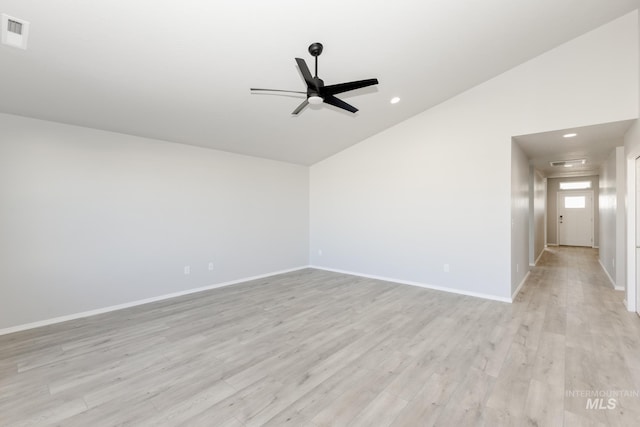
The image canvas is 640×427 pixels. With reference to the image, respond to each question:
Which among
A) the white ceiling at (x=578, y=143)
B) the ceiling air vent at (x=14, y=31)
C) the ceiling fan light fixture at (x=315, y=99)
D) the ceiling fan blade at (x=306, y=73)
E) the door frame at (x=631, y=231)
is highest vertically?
the ceiling air vent at (x=14, y=31)

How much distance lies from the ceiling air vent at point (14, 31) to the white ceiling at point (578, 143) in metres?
5.69

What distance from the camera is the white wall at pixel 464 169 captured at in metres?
3.58

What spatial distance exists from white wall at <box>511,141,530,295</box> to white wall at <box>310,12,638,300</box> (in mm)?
161

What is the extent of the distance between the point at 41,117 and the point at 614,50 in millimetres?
7108

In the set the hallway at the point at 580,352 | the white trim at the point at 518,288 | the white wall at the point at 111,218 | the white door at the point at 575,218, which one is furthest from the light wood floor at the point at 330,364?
the white door at the point at 575,218

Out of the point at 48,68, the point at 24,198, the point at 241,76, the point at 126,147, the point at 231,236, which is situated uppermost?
the point at 241,76

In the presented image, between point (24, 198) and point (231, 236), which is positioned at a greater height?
point (24, 198)

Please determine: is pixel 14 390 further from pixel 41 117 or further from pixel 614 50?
pixel 614 50

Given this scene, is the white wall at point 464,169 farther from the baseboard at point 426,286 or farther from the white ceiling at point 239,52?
the white ceiling at point 239,52

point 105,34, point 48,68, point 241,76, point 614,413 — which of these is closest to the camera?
point 614,413

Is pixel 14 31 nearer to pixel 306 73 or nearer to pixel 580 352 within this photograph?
pixel 306 73

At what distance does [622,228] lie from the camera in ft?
14.8

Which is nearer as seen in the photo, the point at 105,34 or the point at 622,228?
the point at 105,34

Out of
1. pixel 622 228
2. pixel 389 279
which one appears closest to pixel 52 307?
pixel 389 279
